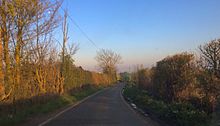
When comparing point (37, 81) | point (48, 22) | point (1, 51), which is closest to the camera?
point (1, 51)

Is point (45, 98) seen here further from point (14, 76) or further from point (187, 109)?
point (187, 109)

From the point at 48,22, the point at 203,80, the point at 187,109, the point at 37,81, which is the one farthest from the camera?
the point at 37,81

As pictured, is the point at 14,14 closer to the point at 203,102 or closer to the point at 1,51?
the point at 1,51

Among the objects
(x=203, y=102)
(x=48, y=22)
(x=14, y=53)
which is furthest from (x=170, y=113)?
(x=48, y=22)

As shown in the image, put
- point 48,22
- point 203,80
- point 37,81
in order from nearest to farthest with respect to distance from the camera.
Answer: point 203,80 < point 48,22 < point 37,81

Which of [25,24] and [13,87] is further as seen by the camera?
[25,24]

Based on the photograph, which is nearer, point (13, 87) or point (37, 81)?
point (13, 87)

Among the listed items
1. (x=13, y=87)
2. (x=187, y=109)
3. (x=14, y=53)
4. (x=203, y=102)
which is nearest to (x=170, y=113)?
(x=187, y=109)

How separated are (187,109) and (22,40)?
10263 mm

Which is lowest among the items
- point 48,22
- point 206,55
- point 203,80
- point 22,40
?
point 203,80

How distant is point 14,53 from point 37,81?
5164mm

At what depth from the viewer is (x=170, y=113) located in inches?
609

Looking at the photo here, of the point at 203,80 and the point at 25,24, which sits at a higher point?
the point at 25,24

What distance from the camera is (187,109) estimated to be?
608 inches
